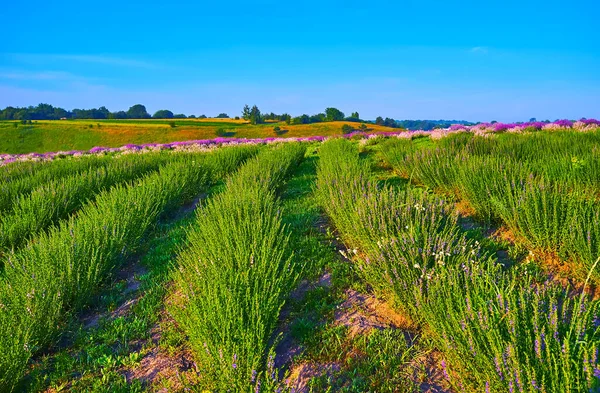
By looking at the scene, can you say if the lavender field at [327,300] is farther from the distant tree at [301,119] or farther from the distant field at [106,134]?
the distant tree at [301,119]

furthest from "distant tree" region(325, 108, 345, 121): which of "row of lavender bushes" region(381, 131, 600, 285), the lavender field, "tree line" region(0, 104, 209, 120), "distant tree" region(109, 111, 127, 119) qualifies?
the lavender field

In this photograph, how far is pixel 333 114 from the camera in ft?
207

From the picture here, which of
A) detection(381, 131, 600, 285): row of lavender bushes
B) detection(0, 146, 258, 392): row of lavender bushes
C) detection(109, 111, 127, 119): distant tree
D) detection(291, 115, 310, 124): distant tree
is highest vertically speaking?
detection(109, 111, 127, 119): distant tree

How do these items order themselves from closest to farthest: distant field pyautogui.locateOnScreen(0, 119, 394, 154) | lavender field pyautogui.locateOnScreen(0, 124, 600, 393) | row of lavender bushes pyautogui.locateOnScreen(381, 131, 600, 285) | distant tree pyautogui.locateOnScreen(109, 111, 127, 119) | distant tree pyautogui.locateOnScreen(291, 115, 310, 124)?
lavender field pyautogui.locateOnScreen(0, 124, 600, 393) < row of lavender bushes pyautogui.locateOnScreen(381, 131, 600, 285) < distant field pyautogui.locateOnScreen(0, 119, 394, 154) < distant tree pyautogui.locateOnScreen(291, 115, 310, 124) < distant tree pyautogui.locateOnScreen(109, 111, 127, 119)

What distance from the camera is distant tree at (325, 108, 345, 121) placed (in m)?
62.2

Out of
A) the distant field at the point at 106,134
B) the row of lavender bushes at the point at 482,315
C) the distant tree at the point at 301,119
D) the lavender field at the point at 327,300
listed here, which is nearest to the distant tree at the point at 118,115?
the distant field at the point at 106,134

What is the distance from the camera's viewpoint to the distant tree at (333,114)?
204 ft

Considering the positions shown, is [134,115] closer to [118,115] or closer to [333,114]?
[118,115]

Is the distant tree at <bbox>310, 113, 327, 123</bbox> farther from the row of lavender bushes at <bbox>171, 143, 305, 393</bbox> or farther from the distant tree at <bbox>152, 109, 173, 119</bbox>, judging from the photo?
the row of lavender bushes at <bbox>171, 143, 305, 393</bbox>

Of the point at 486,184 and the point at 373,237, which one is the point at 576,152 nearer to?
the point at 486,184

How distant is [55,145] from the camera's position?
4419 centimetres

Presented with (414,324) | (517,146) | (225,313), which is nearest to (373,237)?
(414,324)

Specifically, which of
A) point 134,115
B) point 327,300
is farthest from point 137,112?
point 327,300

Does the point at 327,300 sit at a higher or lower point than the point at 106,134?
lower
